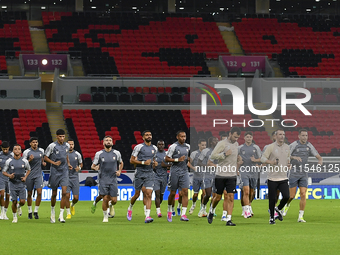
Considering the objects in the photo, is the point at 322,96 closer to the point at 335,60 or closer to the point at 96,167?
the point at 335,60

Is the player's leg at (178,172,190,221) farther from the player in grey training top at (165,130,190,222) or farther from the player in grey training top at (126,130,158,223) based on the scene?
the player in grey training top at (126,130,158,223)

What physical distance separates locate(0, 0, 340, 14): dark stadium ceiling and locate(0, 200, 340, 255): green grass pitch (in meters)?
35.9

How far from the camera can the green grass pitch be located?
35.1 ft

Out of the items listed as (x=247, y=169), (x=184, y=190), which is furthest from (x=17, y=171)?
(x=247, y=169)

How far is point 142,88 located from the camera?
40.6 meters

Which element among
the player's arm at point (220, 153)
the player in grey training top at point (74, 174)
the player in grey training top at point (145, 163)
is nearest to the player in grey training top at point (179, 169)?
the player in grey training top at point (145, 163)

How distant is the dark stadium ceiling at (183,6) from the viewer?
5144cm

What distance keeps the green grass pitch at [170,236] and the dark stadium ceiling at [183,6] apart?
118 ft

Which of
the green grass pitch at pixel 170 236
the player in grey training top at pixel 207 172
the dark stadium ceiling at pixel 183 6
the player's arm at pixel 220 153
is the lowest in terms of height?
the green grass pitch at pixel 170 236

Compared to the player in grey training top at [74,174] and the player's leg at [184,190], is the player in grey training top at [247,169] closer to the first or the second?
the player's leg at [184,190]

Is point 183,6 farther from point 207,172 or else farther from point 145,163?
point 145,163

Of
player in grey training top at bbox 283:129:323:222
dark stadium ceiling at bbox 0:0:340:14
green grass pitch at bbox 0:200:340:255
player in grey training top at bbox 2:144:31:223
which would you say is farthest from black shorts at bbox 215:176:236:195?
dark stadium ceiling at bbox 0:0:340:14

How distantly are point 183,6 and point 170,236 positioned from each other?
42.7m

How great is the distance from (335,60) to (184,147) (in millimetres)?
32469
